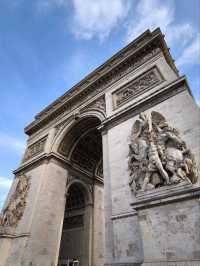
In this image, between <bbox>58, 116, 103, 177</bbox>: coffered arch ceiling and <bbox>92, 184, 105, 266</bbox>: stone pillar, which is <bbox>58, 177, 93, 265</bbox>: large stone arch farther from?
<bbox>58, 116, 103, 177</bbox>: coffered arch ceiling

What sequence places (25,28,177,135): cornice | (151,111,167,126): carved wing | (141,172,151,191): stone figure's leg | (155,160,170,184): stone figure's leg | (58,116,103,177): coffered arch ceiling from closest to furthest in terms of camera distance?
(155,160,170,184): stone figure's leg < (141,172,151,191): stone figure's leg < (151,111,167,126): carved wing < (25,28,177,135): cornice < (58,116,103,177): coffered arch ceiling

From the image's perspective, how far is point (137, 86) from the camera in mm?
8867

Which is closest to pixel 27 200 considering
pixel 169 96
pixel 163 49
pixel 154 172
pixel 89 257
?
pixel 89 257

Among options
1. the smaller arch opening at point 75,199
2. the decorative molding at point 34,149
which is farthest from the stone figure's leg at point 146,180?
the decorative molding at point 34,149

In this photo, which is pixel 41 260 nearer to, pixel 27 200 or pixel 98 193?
pixel 27 200

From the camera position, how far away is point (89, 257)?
35.8 feet

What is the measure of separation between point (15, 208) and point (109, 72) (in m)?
9.23

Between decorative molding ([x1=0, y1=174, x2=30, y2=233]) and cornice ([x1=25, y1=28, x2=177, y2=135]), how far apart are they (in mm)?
5147

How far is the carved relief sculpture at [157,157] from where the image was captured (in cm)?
475

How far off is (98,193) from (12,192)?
5.68 meters

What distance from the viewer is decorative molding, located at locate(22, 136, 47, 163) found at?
12.9m

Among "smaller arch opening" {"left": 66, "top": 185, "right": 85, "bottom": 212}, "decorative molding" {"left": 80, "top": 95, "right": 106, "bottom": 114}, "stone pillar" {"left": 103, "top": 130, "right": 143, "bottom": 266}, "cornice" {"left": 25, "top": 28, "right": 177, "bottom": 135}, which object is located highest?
"cornice" {"left": 25, "top": 28, "right": 177, "bottom": 135}

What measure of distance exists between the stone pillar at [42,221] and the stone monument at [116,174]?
4 cm

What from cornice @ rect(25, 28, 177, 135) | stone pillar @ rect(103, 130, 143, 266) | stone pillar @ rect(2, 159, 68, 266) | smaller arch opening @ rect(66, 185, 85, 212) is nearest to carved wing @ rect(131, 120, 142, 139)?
stone pillar @ rect(103, 130, 143, 266)
